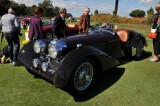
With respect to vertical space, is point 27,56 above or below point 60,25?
below

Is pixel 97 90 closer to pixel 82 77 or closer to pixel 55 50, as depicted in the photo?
pixel 82 77

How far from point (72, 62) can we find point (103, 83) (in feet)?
4.45

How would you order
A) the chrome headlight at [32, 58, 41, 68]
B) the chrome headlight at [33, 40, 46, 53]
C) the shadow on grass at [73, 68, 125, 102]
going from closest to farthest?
the shadow on grass at [73, 68, 125, 102], the chrome headlight at [32, 58, 41, 68], the chrome headlight at [33, 40, 46, 53]

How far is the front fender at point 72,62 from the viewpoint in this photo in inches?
163

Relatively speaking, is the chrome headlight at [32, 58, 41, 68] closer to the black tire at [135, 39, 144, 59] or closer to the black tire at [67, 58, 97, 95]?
the black tire at [67, 58, 97, 95]

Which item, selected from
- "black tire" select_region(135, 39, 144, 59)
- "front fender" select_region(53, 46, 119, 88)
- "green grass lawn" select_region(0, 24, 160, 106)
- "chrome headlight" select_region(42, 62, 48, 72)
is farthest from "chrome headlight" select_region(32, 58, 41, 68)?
"black tire" select_region(135, 39, 144, 59)

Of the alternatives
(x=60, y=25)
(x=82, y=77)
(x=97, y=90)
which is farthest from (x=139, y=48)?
(x=82, y=77)

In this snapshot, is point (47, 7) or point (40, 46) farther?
point (47, 7)

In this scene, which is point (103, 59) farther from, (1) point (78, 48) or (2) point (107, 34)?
(2) point (107, 34)

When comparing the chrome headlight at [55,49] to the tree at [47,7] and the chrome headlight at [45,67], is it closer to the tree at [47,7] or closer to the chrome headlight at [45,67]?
the chrome headlight at [45,67]

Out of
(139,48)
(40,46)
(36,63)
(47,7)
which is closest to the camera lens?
(36,63)

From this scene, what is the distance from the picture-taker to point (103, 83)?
5363 millimetres

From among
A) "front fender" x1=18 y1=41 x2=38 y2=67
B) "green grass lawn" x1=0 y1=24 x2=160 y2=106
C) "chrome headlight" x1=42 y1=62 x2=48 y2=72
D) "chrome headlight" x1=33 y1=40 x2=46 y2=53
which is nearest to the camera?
"green grass lawn" x1=0 y1=24 x2=160 y2=106

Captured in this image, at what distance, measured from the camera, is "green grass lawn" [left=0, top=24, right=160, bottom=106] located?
441 cm
